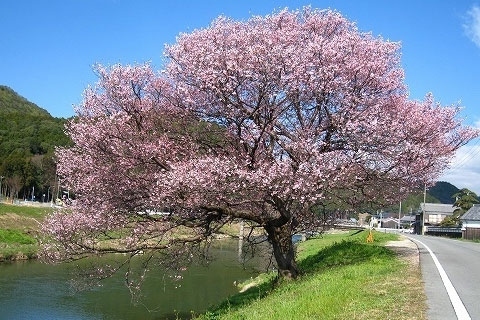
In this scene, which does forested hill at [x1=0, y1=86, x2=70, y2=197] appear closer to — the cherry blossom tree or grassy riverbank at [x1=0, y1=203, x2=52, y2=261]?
grassy riverbank at [x1=0, y1=203, x2=52, y2=261]

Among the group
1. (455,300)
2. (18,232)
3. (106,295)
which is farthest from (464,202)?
(455,300)

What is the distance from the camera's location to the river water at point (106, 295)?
2369cm

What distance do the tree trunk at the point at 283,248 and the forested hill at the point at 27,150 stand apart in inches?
2963

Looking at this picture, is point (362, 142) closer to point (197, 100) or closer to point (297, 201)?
point (297, 201)

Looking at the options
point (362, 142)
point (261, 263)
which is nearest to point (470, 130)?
point (362, 142)

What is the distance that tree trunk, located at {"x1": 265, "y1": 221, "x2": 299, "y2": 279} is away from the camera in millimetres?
17250

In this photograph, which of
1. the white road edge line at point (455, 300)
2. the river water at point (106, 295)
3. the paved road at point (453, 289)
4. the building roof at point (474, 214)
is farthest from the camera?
the building roof at point (474, 214)

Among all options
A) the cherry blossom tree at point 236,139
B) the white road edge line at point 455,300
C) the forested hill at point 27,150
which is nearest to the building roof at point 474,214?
the cherry blossom tree at point 236,139

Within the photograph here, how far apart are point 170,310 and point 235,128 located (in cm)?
1275

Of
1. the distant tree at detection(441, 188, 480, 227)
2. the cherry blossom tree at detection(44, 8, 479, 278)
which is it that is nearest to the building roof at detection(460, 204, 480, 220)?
the distant tree at detection(441, 188, 480, 227)

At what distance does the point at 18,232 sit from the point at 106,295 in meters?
29.4

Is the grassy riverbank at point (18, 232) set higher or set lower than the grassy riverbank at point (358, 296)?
lower

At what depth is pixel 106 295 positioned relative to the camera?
91.8ft

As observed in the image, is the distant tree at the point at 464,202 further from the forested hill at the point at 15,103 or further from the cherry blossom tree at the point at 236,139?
the forested hill at the point at 15,103
